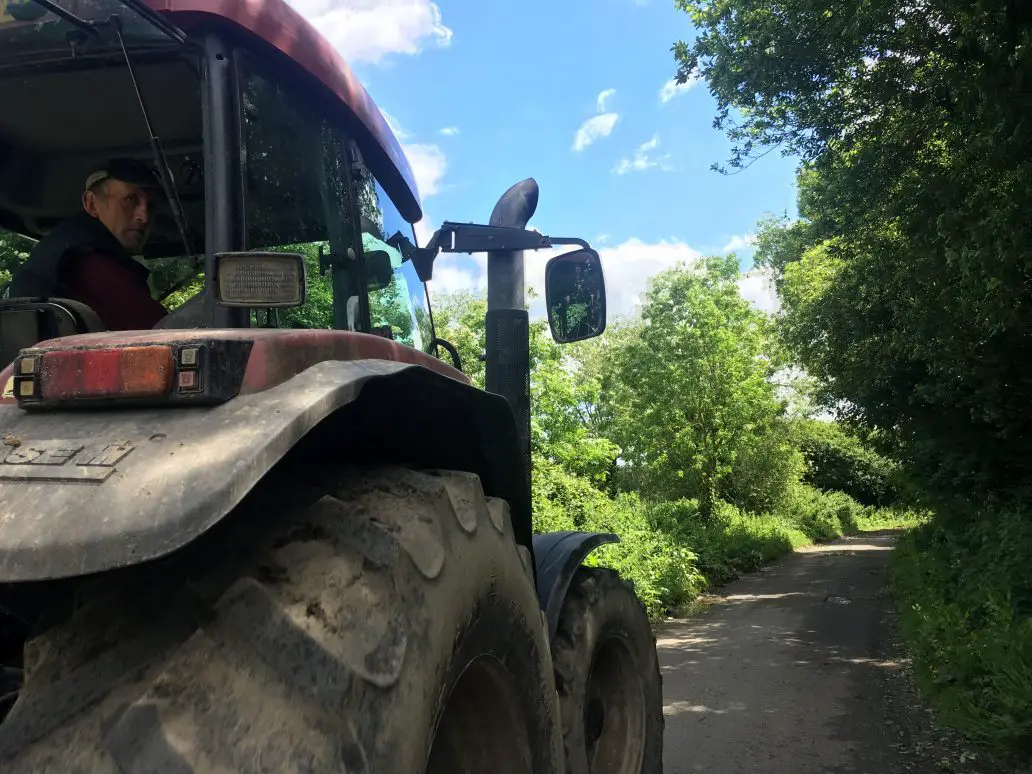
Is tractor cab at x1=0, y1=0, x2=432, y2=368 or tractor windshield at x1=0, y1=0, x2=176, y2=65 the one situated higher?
tractor windshield at x1=0, y1=0, x2=176, y2=65

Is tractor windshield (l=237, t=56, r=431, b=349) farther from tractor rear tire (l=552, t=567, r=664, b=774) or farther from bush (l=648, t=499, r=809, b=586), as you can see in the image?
bush (l=648, t=499, r=809, b=586)

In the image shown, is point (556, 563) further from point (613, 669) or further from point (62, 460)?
point (62, 460)

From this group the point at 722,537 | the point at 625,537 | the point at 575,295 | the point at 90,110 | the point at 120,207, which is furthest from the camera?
the point at 722,537

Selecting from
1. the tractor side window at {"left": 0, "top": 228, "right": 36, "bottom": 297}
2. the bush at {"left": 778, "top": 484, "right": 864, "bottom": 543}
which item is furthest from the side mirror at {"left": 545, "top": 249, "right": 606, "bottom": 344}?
the bush at {"left": 778, "top": 484, "right": 864, "bottom": 543}

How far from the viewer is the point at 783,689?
23.0 ft

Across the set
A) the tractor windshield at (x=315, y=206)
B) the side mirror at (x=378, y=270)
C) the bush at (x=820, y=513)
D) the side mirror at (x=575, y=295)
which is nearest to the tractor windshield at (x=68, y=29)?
the tractor windshield at (x=315, y=206)

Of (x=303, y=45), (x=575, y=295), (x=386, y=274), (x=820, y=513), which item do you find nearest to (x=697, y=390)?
(x=820, y=513)

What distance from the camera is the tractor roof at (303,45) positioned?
5.74ft

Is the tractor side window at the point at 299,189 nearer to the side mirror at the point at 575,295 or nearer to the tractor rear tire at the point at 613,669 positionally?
the side mirror at the point at 575,295

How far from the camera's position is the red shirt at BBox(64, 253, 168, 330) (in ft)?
6.13

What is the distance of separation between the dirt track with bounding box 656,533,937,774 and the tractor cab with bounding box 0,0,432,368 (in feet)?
13.4

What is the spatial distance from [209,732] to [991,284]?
6.38 meters

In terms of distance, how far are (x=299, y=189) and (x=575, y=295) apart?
1383 mm

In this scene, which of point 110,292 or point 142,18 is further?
point 110,292
